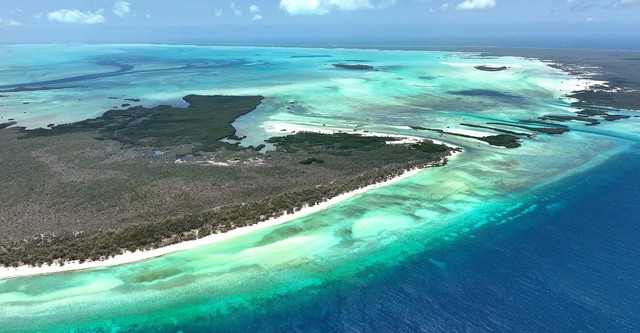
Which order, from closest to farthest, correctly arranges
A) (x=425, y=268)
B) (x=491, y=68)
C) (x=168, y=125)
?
(x=425, y=268), (x=168, y=125), (x=491, y=68)

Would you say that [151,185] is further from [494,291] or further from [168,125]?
[494,291]


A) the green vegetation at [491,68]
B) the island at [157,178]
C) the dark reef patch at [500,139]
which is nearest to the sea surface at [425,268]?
the dark reef patch at [500,139]

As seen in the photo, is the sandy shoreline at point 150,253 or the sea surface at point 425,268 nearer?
the sea surface at point 425,268

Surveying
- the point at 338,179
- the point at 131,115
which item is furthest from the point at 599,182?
the point at 131,115

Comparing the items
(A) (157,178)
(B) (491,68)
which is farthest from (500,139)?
(B) (491,68)

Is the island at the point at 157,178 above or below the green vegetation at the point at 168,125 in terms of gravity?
below

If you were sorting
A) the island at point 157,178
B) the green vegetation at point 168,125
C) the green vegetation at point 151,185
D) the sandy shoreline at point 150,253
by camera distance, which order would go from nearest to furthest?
the sandy shoreline at point 150,253 → the green vegetation at point 151,185 → the island at point 157,178 → the green vegetation at point 168,125

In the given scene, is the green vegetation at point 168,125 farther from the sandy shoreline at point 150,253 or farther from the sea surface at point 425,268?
the sea surface at point 425,268

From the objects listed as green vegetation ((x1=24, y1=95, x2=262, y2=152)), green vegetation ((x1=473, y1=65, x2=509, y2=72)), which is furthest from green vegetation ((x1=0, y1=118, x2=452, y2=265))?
green vegetation ((x1=473, y1=65, x2=509, y2=72))
